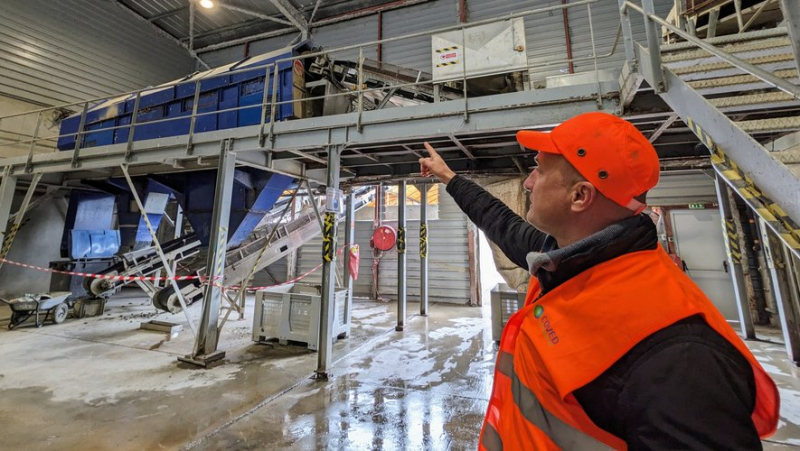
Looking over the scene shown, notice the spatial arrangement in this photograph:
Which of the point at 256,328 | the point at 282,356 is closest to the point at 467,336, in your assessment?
the point at 282,356

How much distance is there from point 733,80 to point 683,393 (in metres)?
3.21

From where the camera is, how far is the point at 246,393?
395cm

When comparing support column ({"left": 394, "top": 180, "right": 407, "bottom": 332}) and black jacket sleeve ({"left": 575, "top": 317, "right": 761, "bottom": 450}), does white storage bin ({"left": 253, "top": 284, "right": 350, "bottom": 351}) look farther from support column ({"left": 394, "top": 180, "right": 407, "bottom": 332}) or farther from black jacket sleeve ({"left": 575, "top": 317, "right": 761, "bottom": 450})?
black jacket sleeve ({"left": 575, "top": 317, "right": 761, "bottom": 450})

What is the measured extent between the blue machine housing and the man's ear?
497cm

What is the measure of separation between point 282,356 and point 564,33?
11731mm

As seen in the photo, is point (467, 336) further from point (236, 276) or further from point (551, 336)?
point (551, 336)

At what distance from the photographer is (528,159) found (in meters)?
5.56

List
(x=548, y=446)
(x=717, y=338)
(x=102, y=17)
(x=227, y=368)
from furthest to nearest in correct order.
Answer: (x=102, y=17), (x=227, y=368), (x=548, y=446), (x=717, y=338)

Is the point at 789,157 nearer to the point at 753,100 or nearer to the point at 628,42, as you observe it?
the point at 753,100

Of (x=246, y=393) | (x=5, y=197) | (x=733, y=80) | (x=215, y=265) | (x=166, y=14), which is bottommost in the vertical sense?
(x=246, y=393)

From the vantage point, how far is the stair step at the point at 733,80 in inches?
93.8

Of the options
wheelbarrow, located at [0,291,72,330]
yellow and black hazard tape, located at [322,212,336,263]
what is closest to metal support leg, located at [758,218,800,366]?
yellow and black hazard tape, located at [322,212,336,263]

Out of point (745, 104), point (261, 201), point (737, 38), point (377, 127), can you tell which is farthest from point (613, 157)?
point (261, 201)

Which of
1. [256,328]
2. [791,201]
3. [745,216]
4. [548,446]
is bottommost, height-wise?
[256,328]
